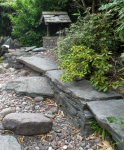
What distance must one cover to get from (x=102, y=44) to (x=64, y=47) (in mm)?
1013

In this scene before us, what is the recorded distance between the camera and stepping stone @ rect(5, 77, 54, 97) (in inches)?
143

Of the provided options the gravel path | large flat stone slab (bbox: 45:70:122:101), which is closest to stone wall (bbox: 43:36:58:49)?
the gravel path

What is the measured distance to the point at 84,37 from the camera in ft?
11.2

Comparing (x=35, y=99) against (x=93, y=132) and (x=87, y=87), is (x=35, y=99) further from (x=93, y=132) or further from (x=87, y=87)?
(x=93, y=132)

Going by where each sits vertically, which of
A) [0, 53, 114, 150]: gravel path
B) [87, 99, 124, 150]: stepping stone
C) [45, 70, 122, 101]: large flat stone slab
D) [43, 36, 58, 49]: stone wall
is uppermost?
[43, 36, 58, 49]: stone wall

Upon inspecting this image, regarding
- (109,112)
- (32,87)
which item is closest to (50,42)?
(32,87)

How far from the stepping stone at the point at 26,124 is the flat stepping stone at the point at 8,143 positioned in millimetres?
173

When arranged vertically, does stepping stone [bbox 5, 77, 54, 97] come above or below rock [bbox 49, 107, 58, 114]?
above

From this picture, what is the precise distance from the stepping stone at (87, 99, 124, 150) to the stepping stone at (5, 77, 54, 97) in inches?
61.9

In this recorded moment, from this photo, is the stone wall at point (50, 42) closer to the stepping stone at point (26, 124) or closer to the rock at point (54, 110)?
the rock at point (54, 110)

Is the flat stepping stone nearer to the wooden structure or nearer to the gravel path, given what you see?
the gravel path

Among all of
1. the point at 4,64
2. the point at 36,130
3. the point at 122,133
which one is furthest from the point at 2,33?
the point at 122,133

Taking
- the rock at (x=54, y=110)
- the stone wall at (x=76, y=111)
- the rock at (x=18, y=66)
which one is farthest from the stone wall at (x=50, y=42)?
the rock at (x=54, y=110)

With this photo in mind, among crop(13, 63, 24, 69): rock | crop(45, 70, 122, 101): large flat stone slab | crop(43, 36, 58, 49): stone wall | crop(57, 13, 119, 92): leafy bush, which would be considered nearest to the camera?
crop(45, 70, 122, 101): large flat stone slab
